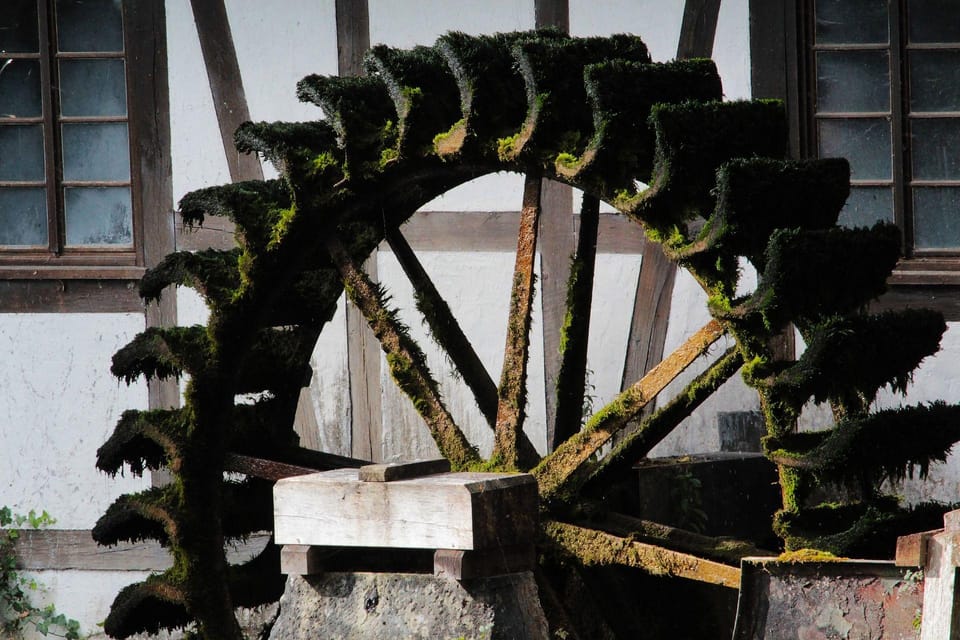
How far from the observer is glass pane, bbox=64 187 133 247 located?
610cm

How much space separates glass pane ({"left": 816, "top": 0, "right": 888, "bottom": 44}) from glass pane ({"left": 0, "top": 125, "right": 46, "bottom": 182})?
360 cm

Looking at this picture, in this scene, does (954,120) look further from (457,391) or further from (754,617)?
(754,617)

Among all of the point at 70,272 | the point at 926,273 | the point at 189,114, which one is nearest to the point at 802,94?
the point at 926,273

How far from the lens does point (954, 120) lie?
18.8 ft

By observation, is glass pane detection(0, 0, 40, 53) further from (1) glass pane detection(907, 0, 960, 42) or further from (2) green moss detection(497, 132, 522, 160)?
(1) glass pane detection(907, 0, 960, 42)

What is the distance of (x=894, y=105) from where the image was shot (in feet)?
18.7

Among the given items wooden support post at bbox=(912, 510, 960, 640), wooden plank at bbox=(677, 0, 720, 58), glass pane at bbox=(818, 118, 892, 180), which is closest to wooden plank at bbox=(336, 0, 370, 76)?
wooden plank at bbox=(677, 0, 720, 58)

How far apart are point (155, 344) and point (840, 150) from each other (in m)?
3.03

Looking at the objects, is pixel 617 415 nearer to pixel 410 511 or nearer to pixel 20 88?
pixel 410 511

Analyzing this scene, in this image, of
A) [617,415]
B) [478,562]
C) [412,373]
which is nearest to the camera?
[478,562]

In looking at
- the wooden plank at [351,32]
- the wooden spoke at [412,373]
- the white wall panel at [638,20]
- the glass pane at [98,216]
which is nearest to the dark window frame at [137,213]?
the glass pane at [98,216]

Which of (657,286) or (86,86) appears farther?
(86,86)

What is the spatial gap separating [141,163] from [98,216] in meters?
0.36

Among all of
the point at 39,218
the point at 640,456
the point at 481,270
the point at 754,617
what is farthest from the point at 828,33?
the point at 39,218
